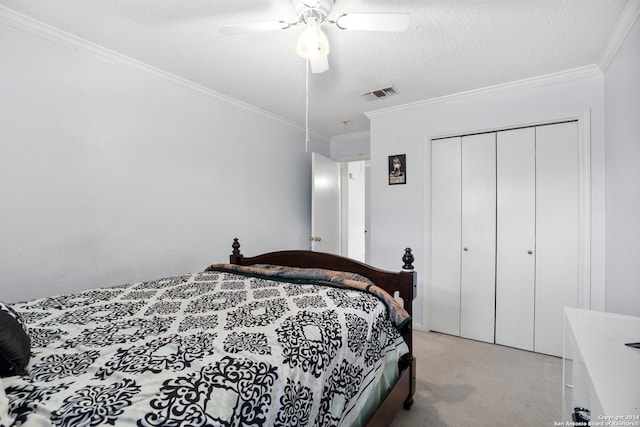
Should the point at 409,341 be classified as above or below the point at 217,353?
below

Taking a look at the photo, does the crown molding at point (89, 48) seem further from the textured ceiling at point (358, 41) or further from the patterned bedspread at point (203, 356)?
the patterned bedspread at point (203, 356)

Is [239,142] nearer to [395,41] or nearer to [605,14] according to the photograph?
[395,41]

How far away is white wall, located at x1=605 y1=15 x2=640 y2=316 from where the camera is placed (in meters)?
1.72

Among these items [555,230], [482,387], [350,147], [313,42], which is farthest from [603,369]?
[350,147]

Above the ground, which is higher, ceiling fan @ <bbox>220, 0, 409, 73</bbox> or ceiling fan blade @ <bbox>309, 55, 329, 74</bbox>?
ceiling fan @ <bbox>220, 0, 409, 73</bbox>

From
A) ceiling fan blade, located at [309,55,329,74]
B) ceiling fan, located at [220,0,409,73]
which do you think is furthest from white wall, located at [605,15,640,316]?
ceiling fan blade, located at [309,55,329,74]

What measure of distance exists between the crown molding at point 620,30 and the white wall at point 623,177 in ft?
0.10

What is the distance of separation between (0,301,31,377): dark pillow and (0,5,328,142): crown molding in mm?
1828

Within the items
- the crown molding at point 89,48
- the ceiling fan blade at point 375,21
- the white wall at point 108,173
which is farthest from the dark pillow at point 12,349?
the crown molding at point 89,48

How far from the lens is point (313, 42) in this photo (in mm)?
1527

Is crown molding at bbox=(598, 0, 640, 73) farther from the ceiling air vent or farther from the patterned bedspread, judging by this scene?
the patterned bedspread

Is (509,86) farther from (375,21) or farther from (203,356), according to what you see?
(203,356)

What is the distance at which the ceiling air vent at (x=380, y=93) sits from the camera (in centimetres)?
274

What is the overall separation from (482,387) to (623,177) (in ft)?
5.49
